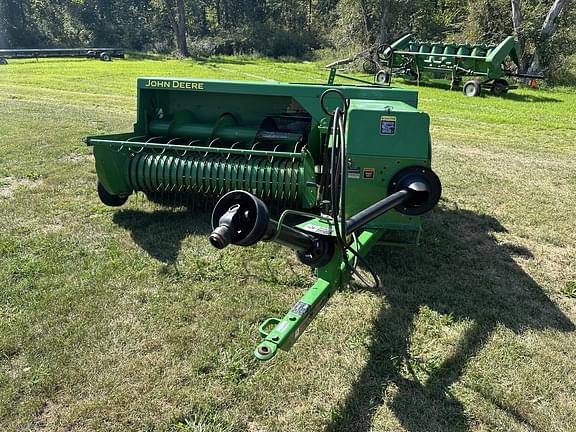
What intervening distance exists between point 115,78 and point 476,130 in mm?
14312

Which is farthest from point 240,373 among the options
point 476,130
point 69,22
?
point 69,22

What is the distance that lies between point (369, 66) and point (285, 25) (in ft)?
79.6

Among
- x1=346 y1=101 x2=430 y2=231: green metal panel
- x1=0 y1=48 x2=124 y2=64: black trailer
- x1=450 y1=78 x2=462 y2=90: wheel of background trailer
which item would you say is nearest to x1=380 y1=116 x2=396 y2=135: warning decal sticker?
x1=346 y1=101 x2=430 y2=231: green metal panel

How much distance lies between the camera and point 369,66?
73.4 ft

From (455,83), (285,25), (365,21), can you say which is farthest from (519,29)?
(285,25)

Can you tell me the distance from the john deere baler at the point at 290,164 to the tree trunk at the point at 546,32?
54.3 feet

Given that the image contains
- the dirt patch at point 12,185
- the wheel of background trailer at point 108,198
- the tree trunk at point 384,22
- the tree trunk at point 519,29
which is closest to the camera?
the wheel of background trailer at point 108,198

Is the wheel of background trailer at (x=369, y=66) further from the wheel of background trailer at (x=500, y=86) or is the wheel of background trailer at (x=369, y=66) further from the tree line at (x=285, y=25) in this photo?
the wheel of background trailer at (x=500, y=86)

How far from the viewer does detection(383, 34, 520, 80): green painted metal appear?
14727 mm

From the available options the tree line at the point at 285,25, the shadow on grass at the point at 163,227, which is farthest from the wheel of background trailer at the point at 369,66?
the shadow on grass at the point at 163,227

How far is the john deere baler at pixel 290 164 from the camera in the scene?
240cm

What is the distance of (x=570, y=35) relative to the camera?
60.6ft

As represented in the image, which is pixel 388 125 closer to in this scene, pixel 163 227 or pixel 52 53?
pixel 163 227

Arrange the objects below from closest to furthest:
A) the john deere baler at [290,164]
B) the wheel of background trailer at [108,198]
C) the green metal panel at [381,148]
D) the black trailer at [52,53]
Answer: the john deere baler at [290,164]
the green metal panel at [381,148]
the wheel of background trailer at [108,198]
the black trailer at [52,53]
